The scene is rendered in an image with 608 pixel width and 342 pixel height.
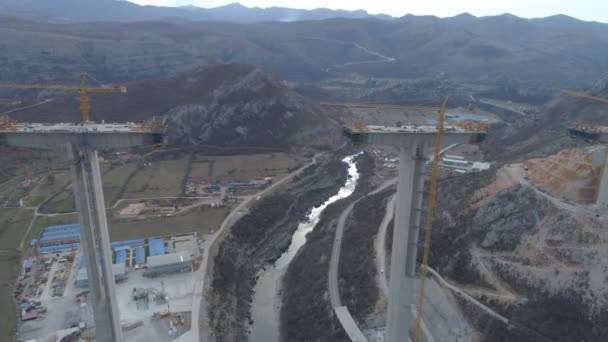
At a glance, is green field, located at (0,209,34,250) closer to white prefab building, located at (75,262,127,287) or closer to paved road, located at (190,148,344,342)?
white prefab building, located at (75,262,127,287)

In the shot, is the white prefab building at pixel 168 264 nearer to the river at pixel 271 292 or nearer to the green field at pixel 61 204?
the river at pixel 271 292

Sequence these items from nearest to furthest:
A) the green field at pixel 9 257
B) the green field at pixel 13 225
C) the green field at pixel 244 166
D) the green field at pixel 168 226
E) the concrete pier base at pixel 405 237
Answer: the concrete pier base at pixel 405 237 → the green field at pixel 9 257 → the green field at pixel 13 225 → the green field at pixel 168 226 → the green field at pixel 244 166

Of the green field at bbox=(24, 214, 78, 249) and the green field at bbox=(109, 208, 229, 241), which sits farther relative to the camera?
the green field at bbox=(109, 208, 229, 241)

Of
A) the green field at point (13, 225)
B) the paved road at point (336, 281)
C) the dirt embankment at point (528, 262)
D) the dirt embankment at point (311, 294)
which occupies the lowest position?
the dirt embankment at point (311, 294)

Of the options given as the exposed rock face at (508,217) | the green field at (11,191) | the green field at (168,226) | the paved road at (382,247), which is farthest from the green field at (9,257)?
the exposed rock face at (508,217)

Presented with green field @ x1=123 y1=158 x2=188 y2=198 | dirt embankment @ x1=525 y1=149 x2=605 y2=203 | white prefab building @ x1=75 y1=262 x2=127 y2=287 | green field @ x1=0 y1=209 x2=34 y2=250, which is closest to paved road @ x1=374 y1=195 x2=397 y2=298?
dirt embankment @ x1=525 y1=149 x2=605 y2=203
